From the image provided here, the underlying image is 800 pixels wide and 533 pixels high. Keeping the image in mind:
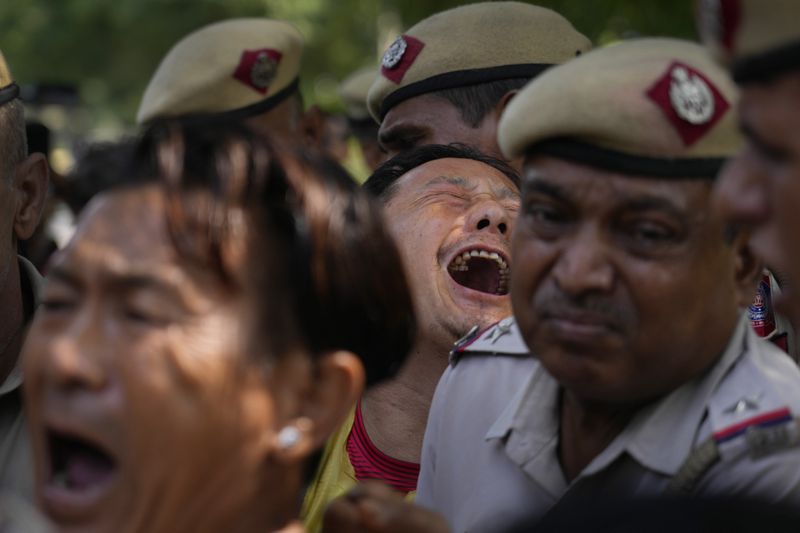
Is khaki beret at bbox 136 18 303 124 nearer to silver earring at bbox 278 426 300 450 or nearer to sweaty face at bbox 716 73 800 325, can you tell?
silver earring at bbox 278 426 300 450

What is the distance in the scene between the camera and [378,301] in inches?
99.7

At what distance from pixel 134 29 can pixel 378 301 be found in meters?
22.1

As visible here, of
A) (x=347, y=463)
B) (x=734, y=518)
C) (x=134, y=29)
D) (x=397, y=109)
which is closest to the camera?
(x=734, y=518)

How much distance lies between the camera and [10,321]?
3818mm

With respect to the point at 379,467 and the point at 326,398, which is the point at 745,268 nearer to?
the point at 326,398

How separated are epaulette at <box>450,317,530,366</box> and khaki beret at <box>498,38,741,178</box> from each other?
2.44 ft

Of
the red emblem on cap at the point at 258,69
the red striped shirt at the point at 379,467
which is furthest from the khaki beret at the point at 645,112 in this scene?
the red emblem on cap at the point at 258,69

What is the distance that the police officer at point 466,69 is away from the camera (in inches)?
187

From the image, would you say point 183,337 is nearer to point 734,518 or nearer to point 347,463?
point 734,518

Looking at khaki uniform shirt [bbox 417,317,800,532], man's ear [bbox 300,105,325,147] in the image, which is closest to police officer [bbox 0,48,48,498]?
khaki uniform shirt [bbox 417,317,800,532]

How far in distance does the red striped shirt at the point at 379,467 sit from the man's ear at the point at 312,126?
272 centimetres

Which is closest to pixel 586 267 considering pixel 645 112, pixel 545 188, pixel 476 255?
pixel 545 188

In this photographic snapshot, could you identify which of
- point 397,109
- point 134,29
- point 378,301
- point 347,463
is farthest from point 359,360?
point 134,29

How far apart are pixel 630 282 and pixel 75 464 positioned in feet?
3.52
